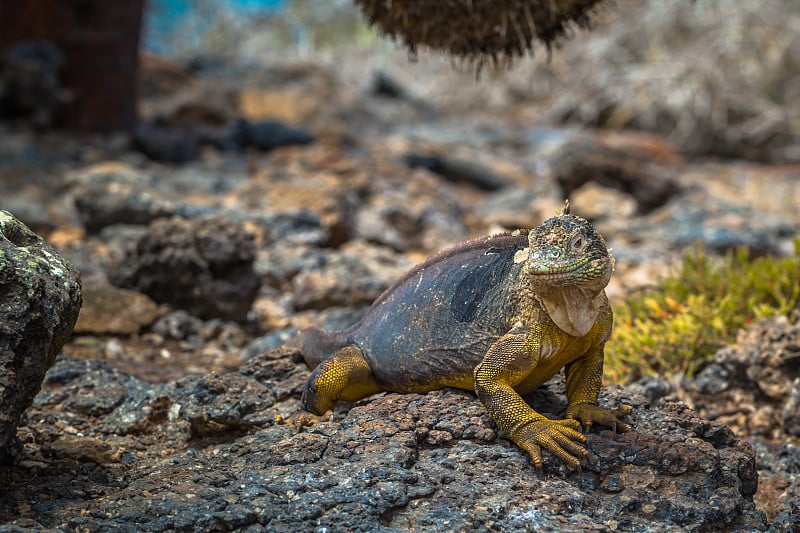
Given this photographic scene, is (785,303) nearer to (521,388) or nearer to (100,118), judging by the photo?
(521,388)

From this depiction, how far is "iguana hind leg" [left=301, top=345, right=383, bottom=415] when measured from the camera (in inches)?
177

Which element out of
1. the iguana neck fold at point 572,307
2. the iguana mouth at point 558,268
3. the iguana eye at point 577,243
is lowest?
the iguana neck fold at point 572,307

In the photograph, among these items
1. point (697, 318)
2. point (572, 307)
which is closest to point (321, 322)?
point (697, 318)

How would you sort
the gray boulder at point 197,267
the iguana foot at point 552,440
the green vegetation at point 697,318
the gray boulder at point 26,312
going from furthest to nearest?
the gray boulder at point 197,267 → the green vegetation at point 697,318 → the iguana foot at point 552,440 → the gray boulder at point 26,312

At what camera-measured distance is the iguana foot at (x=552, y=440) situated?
3.80m

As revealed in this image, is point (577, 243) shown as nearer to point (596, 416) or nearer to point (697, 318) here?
point (596, 416)

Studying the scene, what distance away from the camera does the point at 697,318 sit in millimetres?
6469

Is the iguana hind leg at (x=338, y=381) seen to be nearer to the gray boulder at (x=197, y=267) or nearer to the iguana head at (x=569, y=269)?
the iguana head at (x=569, y=269)

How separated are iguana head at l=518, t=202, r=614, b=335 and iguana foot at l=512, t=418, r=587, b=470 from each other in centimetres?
43

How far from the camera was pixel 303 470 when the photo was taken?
3859 mm

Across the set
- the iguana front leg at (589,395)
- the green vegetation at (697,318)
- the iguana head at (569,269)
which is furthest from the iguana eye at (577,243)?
the green vegetation at (697,318)

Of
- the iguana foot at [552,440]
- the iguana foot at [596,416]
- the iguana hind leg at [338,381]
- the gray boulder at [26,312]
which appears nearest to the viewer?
the gray boulder at [26,312]

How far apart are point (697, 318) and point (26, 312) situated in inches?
181

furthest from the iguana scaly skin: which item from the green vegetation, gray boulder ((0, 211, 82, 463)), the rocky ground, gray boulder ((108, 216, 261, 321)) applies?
gray boulder ((108, 216, 261, 321))
